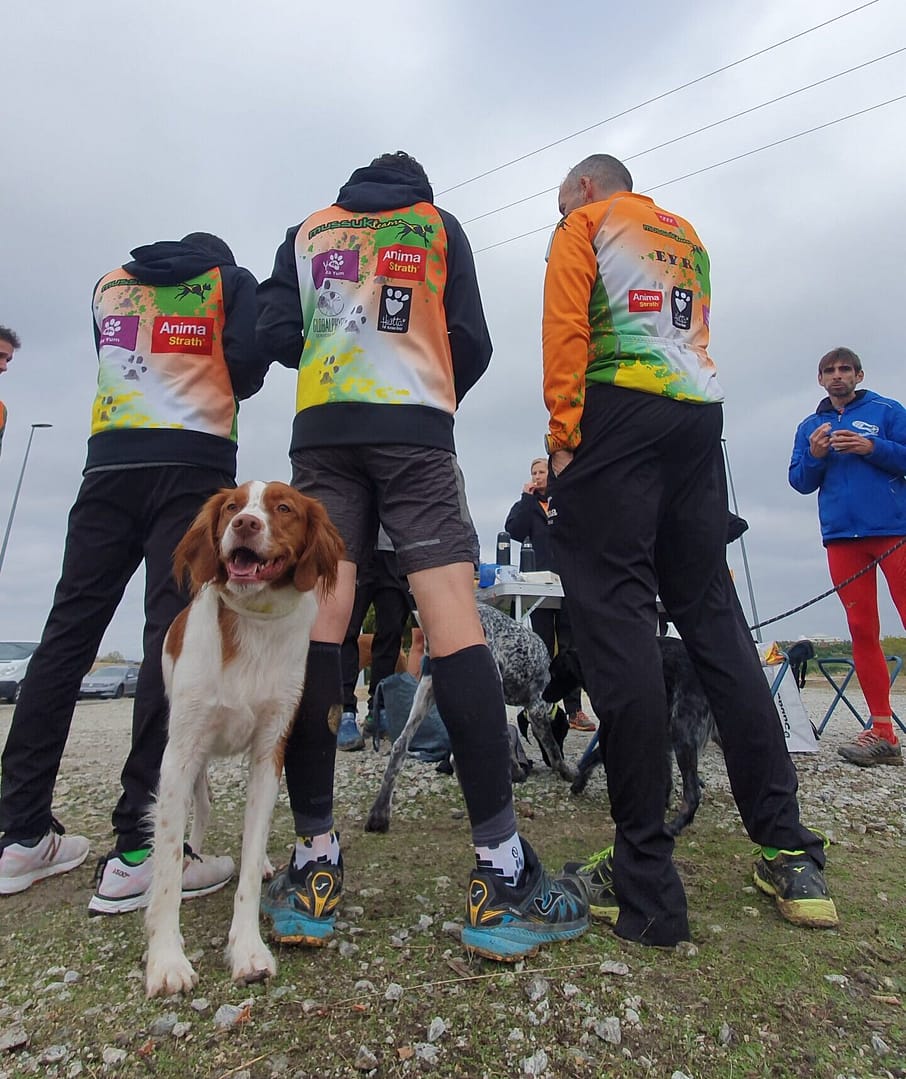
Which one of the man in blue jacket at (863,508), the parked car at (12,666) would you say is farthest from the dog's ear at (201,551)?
the parked car at (12,666)

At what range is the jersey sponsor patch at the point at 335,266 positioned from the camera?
241 centimetres

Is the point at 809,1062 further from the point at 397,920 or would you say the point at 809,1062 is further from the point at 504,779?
the point at 397,920

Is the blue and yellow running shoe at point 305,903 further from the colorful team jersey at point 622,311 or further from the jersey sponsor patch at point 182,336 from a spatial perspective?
the jersey sponsor patch at point 182,336

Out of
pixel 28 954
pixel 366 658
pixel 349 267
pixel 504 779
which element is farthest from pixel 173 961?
pixel 366 658

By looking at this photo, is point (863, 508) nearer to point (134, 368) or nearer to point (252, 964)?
point (134, 368)

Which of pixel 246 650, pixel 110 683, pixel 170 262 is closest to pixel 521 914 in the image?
pixel 246 650

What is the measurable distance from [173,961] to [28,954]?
54cm

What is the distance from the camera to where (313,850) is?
7.07 ft

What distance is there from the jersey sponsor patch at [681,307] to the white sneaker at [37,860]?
9.68ft

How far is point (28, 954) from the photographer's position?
204 centimetres

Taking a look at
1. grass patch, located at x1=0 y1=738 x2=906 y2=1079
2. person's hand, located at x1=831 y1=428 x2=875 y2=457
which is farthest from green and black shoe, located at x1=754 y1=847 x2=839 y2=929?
person's hand, located at x1=831 y1=428 x2=875 y2=457

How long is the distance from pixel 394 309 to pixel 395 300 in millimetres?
31

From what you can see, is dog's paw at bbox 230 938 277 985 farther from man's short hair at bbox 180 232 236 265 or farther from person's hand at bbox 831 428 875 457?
person's hand at bbox 831 428 875 457

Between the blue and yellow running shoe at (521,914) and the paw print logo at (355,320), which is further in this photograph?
the paw print logo at (355,320)
